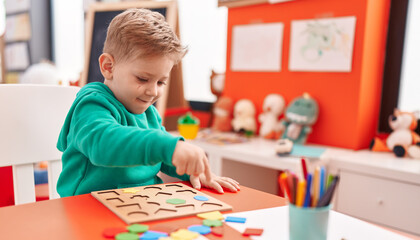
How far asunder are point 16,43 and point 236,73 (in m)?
2.78

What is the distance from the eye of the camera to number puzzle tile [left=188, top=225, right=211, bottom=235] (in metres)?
0.46

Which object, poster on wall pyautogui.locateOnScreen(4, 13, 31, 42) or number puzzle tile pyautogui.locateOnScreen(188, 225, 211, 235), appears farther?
poster on wall pyautogui.locateOnScreen(4, 13, 31, 42)

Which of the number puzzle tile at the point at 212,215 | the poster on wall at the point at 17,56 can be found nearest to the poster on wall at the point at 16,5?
the poster on wall at the point at 17,56

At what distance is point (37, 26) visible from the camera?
11.6 feet

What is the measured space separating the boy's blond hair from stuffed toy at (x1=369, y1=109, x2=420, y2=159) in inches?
42.3

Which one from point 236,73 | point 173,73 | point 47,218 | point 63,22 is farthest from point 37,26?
point 47,218

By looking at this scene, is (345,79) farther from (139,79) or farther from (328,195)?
(328,195)

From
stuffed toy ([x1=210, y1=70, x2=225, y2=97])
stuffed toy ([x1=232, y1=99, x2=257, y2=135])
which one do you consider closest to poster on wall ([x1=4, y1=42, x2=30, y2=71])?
stuffed toy ([x1=210, y1=70, x2=225, y2=97])

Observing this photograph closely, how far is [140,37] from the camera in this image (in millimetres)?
660

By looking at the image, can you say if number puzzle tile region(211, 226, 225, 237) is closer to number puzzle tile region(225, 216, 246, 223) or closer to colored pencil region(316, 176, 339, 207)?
number puzzle tile region(225, 216, 246, 223)

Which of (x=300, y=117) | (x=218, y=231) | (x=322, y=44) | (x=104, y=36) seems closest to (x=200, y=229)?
A: (x=218, y=231)

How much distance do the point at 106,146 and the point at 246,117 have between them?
131cm

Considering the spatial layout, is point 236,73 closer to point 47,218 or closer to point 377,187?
point 377,187

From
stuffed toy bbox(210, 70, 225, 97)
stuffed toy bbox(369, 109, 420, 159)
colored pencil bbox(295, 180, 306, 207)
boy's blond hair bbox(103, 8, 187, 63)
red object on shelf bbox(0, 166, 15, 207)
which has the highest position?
boy's blond hair bbox(103, 8, 187, 63)
